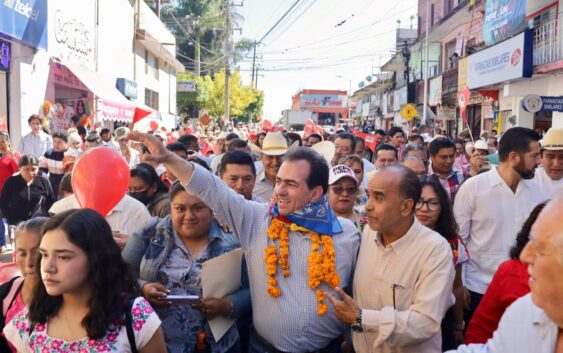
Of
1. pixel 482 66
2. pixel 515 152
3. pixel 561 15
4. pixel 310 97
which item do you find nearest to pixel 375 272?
pixel 515 152

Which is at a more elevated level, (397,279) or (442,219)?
(442,219)

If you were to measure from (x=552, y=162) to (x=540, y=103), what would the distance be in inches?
373

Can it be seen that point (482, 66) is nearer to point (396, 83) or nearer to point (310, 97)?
point (396, 83)

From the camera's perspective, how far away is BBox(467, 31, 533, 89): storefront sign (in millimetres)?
16078

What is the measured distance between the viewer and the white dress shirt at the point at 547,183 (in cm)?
494

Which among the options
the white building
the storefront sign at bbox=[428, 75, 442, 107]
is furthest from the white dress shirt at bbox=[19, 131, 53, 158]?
the storefront sign at bbox=[428, 75, 442, 107]

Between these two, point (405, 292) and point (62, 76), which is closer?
point (405, 292)

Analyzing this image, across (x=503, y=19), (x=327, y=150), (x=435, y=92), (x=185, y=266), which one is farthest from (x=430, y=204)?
(x=435, y=92)

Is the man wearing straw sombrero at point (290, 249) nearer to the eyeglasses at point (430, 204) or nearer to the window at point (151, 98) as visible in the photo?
the eyeglasses at point (430, 204)

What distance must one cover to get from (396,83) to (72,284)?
142ft

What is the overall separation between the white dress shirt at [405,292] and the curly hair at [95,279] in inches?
44.1

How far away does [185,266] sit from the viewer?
3.14m

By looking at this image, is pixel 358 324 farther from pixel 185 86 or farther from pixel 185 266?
pixel 185 86

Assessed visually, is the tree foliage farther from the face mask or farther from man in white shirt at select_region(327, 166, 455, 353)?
man in white shirt at select_region(327, 166, 455, 353)
